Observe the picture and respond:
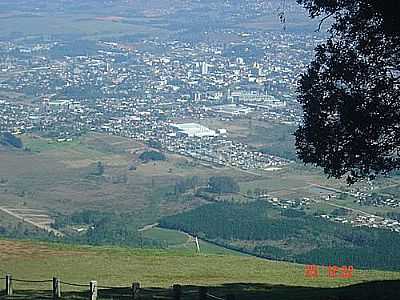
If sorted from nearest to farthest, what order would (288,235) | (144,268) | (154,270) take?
(154,270) < (144,268) < (288,235)

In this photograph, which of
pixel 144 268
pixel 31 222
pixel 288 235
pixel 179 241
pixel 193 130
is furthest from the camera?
pixel 193 130

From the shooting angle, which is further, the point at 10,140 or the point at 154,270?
the point at 10,140

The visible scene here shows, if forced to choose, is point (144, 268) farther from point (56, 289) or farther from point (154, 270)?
point (56, 289)

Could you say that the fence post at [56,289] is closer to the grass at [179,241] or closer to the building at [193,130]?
the grass at [179,241]

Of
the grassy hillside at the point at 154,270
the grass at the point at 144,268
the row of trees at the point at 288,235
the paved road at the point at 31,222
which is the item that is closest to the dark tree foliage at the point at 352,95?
the grassy hillside at the point at 154,270

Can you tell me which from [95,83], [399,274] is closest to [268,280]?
[399,274]

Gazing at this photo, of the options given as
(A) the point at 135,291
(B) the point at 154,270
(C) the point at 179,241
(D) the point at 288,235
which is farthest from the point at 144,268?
(D) the point at 288,235

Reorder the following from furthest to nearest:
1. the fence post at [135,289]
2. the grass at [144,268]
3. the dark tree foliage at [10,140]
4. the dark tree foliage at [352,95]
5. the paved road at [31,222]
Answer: the dark tree foliage at [10,140] → the paved road at [31,222] → the grass at [144,268] → the dark tree foliage at [352,95] → the fence post at [135,289]
